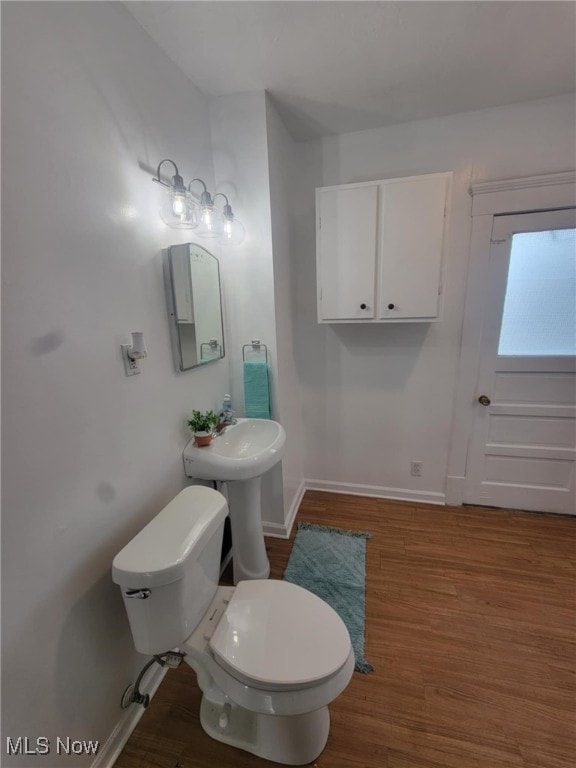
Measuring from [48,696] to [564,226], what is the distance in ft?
9.81

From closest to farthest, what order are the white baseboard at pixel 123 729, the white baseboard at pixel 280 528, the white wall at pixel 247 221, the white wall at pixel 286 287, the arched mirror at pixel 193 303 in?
the white baseboard at pixel 123 729
the arched mirror at pixel 193 303
the white wall at pixel 247 221
the white wall at pixel 286 287
the white baseboard at pixel 280 528

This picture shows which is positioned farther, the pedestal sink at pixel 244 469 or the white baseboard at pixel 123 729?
the pedestal sink at pixel 244 469

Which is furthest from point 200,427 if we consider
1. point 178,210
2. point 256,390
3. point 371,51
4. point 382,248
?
point 371,51

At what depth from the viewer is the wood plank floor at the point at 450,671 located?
3.47 ft

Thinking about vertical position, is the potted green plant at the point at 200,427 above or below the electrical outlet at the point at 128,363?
Result: below

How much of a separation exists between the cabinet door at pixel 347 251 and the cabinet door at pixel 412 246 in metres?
0.07

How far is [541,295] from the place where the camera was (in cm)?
190

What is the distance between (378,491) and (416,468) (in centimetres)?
35

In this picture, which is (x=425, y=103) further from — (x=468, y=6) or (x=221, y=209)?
(x=221, y=209)

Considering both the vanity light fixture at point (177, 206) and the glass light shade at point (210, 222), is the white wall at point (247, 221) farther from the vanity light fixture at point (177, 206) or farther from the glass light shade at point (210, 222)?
the vanity light fixture at point (177, 206)

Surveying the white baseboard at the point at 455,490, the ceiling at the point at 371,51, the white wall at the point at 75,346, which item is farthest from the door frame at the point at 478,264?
the white wall at the point at 75,346

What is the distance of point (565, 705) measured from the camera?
1158mm

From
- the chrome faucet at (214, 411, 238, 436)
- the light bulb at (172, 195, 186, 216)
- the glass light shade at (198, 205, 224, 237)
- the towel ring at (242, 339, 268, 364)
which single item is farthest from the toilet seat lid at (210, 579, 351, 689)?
the glass light shade at (198, 205, 224, 237)

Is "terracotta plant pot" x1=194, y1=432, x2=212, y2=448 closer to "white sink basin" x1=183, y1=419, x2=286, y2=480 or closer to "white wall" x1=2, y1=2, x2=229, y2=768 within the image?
"white sink basin" x1=183, y1=419, x2=286, y2=480
